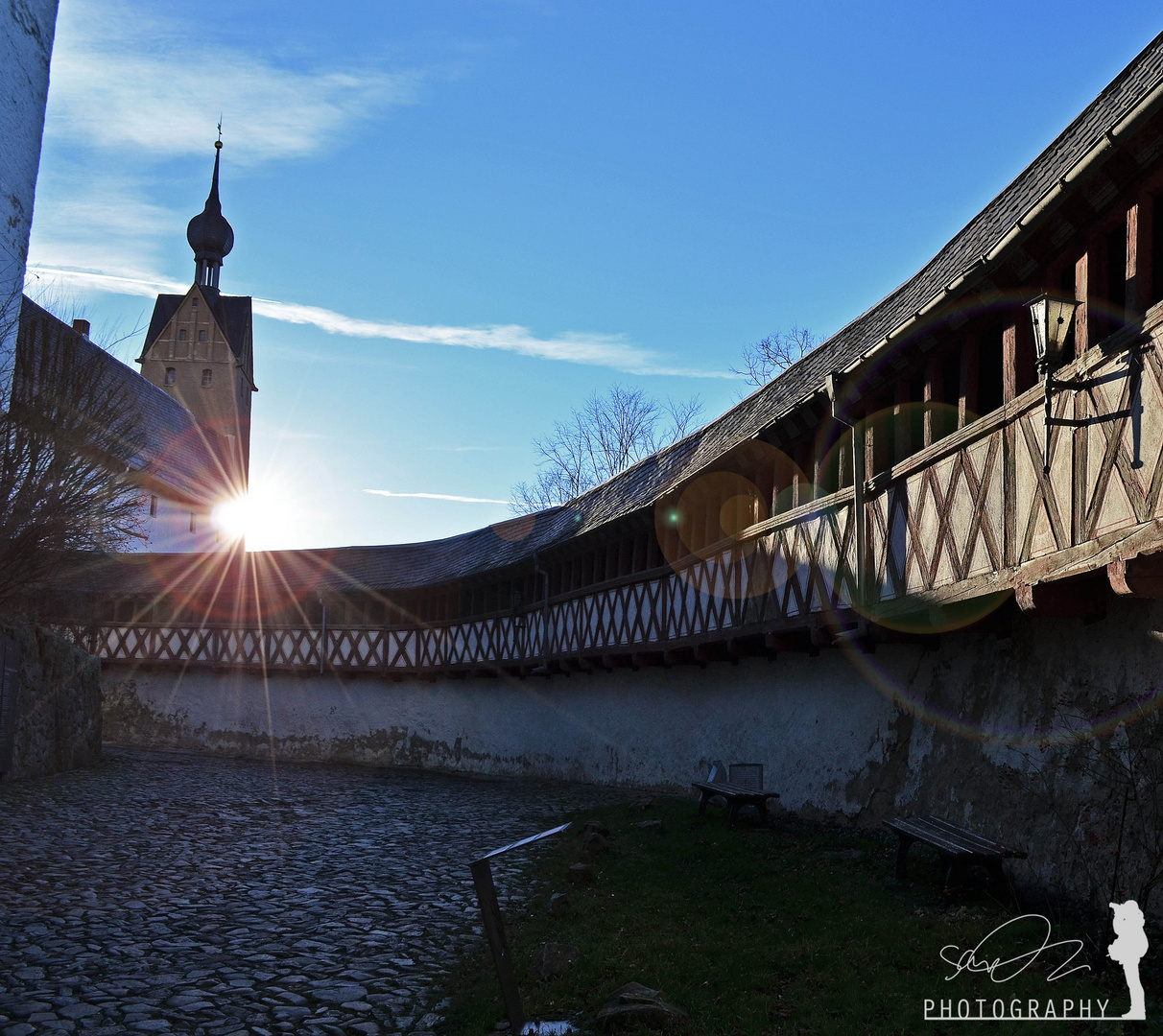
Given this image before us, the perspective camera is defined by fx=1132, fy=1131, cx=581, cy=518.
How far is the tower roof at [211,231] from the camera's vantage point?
5528 cm

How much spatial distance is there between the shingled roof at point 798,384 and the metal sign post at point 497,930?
555 cm

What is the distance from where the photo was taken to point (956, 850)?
23.4 feet

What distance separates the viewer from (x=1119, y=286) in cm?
822

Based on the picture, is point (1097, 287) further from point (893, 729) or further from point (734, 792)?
point (734, 792)

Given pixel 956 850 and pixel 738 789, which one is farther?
pixel 738 789

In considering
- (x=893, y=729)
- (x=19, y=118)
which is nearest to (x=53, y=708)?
(x=19, y=118)

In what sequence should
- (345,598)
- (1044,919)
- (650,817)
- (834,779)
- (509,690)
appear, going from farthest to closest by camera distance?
(345,598)
(509,690)
(650,817)
(834,779)
(1044,919)

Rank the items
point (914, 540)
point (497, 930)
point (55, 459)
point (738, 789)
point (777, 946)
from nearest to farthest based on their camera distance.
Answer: point (497, 930) → point (777, 946) → point (914, 540) → point (738, 789) → point (55, 459)

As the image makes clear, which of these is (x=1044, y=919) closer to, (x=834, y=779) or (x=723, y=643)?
(x=834, y=779)

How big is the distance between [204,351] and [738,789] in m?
47.3

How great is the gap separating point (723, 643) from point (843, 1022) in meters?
8.47

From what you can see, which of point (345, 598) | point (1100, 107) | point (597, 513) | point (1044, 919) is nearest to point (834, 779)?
point (1044, 919)

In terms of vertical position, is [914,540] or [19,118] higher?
[19,118]

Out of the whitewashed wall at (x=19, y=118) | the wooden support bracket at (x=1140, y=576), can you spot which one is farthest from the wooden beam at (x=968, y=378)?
the whitewashed wall at (x=19, y=118)
